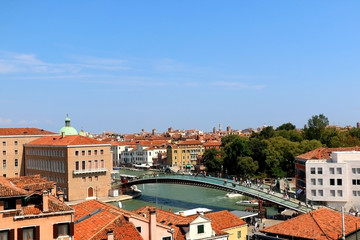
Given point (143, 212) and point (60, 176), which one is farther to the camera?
point (60, 176)

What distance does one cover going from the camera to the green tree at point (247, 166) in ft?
192

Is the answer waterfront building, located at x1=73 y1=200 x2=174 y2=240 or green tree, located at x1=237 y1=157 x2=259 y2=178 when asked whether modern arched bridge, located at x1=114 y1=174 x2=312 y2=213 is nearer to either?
green tree, located at x1=237 y1=157 x2=259 y2=178

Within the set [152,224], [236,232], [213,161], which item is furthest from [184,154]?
[152,224]

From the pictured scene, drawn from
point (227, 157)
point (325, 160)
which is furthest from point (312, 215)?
point (227, 157)

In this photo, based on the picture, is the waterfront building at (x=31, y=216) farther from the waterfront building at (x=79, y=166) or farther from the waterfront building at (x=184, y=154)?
the waterfront building at (x=184, y=154)

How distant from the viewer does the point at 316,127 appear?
241ft

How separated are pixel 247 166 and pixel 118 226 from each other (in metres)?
45.9

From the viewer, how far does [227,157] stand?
211ft

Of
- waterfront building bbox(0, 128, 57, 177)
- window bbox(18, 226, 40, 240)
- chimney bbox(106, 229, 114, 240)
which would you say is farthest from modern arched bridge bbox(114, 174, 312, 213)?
window bbox(18, 226, 40, 240)

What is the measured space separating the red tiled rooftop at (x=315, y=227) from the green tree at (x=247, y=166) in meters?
39.1

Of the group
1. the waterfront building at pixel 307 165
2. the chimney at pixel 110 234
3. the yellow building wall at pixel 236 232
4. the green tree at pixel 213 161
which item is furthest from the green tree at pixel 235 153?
the chimney at pixel 110 234

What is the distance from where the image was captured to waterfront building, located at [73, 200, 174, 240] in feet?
44.8

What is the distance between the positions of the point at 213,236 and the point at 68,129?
Answer: 1626 inches

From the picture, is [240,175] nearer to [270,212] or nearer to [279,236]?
[270,212]
